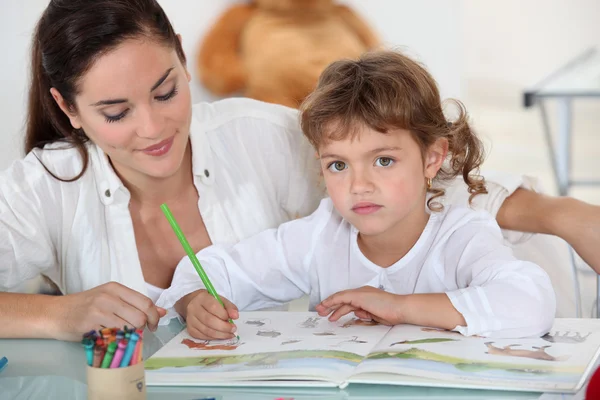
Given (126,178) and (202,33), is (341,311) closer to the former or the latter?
(126,178)

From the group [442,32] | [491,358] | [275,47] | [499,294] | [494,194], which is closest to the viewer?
[491,358]

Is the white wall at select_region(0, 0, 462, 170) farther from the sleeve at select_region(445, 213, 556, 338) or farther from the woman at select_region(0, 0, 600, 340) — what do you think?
the sleeve at select_region(445, 213, 556, 338)

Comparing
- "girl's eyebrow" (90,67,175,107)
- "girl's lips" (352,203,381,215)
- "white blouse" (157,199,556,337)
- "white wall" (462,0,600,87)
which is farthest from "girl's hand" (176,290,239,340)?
"white wall" (462,0,600,87)

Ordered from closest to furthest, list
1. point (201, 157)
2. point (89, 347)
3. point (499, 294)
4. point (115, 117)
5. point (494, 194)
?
point (89, 347)
point (499, 294)
point (115, 117)
point (494, 194)
point (201, 157)

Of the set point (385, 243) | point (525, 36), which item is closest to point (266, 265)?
point (385, 243)

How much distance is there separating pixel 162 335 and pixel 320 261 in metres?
0.30

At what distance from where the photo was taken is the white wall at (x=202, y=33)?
2.35m

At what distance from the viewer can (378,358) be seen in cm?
96

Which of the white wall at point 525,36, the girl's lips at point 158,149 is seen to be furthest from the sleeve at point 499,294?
the white wall at point 525,36

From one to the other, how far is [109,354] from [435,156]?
2.17ft

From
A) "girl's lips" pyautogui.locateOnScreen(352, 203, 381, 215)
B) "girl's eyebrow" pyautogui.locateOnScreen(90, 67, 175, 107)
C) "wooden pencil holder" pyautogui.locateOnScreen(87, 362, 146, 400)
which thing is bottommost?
"wooden pencil holder" pyautogui.locateOnScreen(87, 362, 146, 400)

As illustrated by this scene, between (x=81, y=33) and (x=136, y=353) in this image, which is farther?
(x=81, y=33)

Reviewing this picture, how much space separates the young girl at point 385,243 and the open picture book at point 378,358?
32 mm

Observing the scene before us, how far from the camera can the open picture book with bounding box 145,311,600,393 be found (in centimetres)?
90
